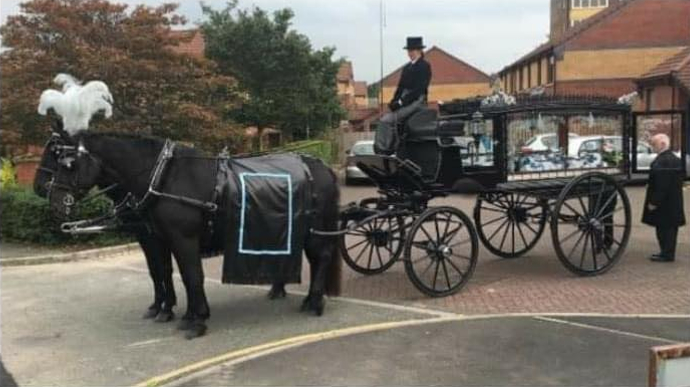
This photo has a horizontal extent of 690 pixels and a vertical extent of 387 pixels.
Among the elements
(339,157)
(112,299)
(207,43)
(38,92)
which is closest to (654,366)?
(112,299)

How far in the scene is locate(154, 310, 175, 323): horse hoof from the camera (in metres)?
7.82

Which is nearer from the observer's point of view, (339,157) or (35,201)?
(35,201)

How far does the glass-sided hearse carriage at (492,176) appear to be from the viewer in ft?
29.1

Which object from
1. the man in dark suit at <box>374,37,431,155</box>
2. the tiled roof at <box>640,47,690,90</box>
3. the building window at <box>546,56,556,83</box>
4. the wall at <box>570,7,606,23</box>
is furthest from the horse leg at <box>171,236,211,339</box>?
the wall at <box>570,7,606,23</box>

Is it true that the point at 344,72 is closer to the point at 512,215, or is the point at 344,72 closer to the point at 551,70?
the point at 551,70

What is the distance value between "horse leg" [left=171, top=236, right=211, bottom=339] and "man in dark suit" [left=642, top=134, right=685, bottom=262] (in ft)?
21.3

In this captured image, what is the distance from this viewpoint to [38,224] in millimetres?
12602

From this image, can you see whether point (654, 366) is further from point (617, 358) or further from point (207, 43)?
point (207, 43)

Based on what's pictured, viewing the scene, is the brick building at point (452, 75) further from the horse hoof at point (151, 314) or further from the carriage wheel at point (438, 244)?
the horse hoof at point (151, 314)

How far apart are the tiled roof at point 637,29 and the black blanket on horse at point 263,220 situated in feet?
146

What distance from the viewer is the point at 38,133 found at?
1620cm

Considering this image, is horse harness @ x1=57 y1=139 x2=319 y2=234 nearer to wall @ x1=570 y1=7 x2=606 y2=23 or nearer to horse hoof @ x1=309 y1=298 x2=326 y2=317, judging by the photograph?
horse hoof @ x1=309 y1=298 x2=326 y2=317

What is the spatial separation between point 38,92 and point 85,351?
10144 millimetres

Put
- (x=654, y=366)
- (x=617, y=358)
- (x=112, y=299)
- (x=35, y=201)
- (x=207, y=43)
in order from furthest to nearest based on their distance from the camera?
(x=207, y=43) → (x=35, y=201) → (x=112, y=299) → (x=617, y=358) → (x=654, y=366)
